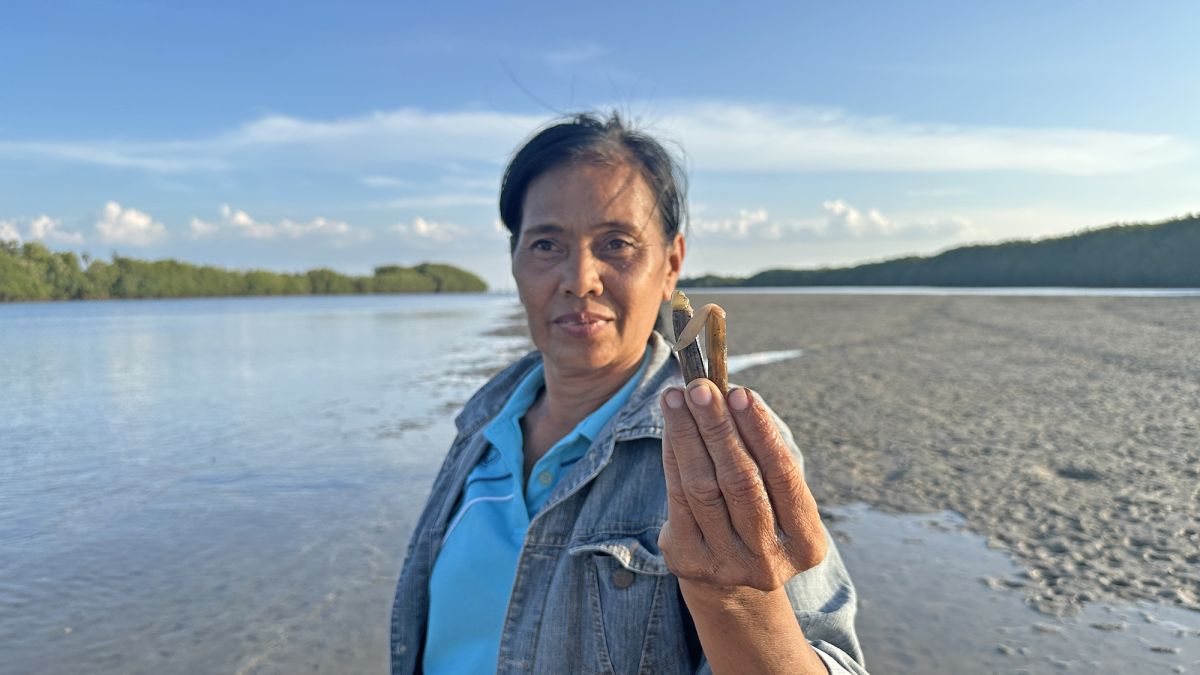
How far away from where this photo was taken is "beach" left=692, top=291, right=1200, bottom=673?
5.04 m

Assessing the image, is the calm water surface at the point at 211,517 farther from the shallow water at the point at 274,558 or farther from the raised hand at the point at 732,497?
the raised hand at the point at 732,497

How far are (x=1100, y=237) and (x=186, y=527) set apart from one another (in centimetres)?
9374

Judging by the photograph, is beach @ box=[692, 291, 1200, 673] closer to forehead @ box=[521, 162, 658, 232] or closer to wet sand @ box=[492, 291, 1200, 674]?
wet sand @ box=[492, 291, 1200, 674]

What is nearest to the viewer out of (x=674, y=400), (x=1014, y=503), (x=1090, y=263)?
(x=674, y=400)

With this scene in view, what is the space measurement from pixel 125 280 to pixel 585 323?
17520 centimetres

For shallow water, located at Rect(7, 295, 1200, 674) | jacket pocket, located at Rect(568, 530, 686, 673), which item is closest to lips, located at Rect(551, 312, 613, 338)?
jacket pocket, located at Rect(568, 530, 686, 673)

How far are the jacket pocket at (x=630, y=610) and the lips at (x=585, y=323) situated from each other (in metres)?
0.73

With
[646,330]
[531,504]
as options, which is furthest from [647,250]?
[531,504]

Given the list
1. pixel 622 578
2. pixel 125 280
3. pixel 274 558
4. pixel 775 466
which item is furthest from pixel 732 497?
pixel 125 280

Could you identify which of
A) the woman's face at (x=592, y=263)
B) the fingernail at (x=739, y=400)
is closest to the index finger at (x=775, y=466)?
Result: the fingernail at (x=739, y=400)

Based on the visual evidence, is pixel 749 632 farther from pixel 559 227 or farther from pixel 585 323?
pixel 559 227

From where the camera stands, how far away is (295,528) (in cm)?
732

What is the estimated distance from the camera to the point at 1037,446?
863cm

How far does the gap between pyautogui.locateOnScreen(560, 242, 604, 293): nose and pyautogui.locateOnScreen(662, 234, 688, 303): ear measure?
0.29m
